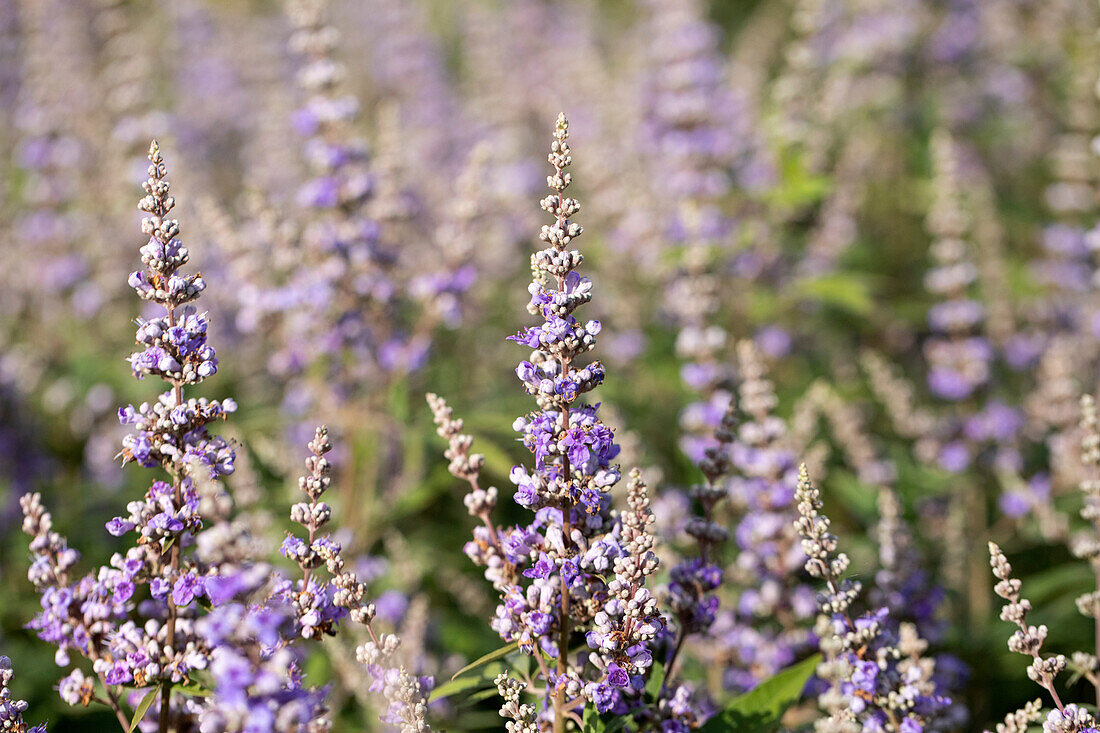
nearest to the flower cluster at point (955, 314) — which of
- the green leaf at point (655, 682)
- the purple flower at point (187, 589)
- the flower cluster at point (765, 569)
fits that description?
the flower cluster at point (765, 569)

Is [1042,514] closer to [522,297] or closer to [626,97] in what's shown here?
[522,297]

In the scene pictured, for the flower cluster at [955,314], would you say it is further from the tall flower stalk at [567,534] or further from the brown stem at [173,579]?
the brown stem at [173,579]

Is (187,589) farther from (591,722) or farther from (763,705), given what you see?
(763,705)

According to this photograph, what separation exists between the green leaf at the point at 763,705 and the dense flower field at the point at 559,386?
0.01 metres

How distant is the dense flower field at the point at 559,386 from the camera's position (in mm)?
2908

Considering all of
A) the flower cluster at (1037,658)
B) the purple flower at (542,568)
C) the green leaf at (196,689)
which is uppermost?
the purple flower at (542,568)

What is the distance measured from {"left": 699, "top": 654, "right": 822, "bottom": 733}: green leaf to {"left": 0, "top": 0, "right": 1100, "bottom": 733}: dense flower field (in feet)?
0.04

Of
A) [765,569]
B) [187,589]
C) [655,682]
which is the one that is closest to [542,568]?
[655,682]

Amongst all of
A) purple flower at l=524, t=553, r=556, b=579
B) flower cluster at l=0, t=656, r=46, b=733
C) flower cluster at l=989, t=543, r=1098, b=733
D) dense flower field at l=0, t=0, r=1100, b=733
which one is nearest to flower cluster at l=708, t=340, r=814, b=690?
dense flower field at l=0, t=0, r=1100, b=733

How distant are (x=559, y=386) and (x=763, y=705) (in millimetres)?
1429

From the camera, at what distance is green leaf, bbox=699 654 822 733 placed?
10.9 ft

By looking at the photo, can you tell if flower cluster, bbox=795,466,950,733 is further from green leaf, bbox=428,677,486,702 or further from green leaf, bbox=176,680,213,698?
green leaf, bbox=176,680,213,698

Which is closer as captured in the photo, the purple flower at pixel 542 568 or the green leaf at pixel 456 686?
the purple flower at pixel 542 568

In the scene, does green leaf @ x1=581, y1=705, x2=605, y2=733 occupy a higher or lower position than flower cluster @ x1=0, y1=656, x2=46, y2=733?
lower
